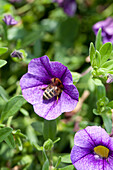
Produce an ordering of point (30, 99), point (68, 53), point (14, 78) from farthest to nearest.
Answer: point (68, 53) < point (14, 78) < point (30, 99)

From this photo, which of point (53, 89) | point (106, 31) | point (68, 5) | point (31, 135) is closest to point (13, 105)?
point (53, 89)

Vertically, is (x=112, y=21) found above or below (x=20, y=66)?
above

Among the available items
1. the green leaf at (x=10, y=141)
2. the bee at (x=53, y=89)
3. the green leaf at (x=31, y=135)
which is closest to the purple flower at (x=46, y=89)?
the bee at (x=53, y=89)

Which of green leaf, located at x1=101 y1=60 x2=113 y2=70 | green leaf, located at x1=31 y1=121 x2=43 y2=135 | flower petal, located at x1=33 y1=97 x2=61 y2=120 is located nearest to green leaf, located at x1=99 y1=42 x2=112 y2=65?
green leaf, located at x1=101 y1=60 x2=113 y2=70

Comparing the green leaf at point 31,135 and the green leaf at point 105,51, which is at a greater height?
the green leaf at point 105,51

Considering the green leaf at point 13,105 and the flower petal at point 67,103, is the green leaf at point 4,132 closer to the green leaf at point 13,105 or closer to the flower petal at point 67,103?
the green leaf at point 13,105

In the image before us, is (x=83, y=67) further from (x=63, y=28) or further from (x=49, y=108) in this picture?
(x=49, y=108)

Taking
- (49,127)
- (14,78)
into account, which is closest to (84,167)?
(49,127)
